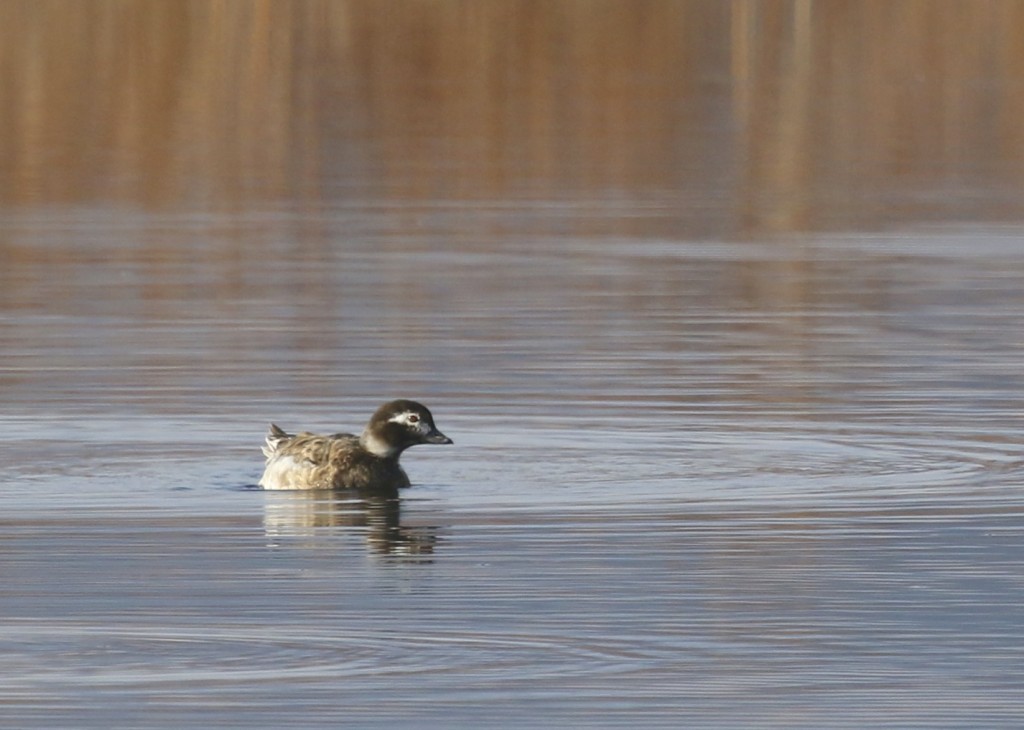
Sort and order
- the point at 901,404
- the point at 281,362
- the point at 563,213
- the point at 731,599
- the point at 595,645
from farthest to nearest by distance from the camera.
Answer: the point at 563,213
the point at 281,362
the point at 901,404
the point at 731,599
the point at 595,645

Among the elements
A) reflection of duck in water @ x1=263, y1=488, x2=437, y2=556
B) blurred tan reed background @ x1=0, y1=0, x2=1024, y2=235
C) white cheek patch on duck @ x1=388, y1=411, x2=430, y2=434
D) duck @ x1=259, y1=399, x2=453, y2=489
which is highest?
blurred tan reed background @ x1=0, y1=0, x2=1024, y2=235

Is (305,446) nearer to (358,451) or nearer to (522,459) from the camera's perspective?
(358,451)

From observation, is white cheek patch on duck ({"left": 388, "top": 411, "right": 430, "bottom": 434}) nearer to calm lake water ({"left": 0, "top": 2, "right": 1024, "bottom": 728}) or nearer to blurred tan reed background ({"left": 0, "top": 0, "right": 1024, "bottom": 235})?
calm lake water ({"left": 0, "top": 2, "right": 1024, "bottom": 728})

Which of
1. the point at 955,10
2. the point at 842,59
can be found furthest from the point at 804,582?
the point at 955,10

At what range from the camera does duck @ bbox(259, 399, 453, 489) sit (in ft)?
Answer: 44.0

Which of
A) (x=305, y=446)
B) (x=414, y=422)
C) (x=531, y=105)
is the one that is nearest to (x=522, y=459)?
(x=414, y=422)

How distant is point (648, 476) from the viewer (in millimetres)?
13344

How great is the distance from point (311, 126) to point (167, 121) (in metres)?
2.44

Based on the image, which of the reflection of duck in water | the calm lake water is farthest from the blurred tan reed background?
the reflection of duck in water

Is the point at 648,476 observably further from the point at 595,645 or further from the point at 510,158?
the point at 510,158

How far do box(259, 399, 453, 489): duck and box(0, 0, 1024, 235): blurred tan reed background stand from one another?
1275 centimetres

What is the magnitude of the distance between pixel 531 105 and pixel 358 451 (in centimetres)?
2879

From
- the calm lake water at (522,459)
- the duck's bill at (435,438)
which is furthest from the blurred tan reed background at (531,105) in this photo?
the duck's bill at (435,438)

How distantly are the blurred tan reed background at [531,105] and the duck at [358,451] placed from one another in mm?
12751
